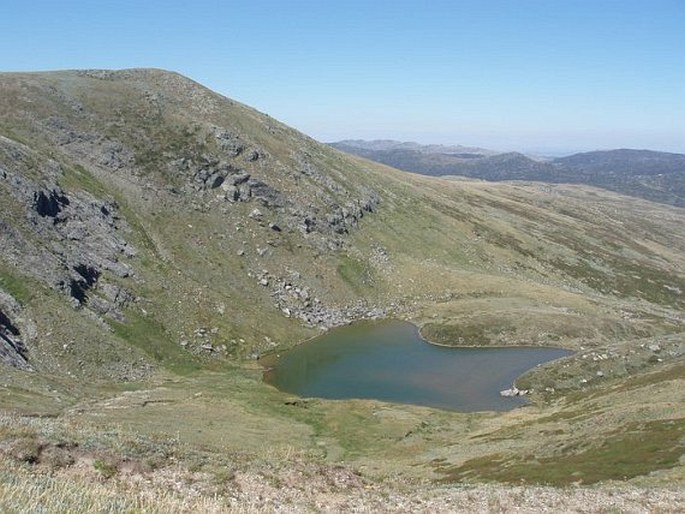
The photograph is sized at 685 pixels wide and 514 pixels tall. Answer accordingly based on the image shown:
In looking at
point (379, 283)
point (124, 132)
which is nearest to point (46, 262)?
point (124, 132)

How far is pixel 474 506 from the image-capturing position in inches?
1257

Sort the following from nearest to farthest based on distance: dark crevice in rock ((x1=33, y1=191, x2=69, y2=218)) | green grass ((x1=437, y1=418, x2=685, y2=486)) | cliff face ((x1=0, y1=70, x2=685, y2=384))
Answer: green grass ((x1=437, y1=418, x2=685, y2=486)) < cliff face ((x1=0, y1=70, x2=685, y2=384)) < dark crevice in rock ((x1=33, y1=191, x2=69, y2=218))

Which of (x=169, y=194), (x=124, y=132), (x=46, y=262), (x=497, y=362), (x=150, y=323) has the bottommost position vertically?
(x=497, y=362)

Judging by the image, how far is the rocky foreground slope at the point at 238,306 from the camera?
188 ft

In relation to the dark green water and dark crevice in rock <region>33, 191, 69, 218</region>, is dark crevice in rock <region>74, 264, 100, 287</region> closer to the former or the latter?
dark crevice in rock <region>33, 191, 69, 218</region>

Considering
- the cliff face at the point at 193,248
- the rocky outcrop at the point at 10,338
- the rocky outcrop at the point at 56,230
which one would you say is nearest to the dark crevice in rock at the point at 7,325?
the rocky outcrop at the point at 10,338

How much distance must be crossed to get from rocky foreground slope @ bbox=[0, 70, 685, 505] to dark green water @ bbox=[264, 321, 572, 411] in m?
5.46

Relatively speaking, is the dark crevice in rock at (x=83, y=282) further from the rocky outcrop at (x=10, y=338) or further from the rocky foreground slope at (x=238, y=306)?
the rocky outcrop at (x=10, y=338)

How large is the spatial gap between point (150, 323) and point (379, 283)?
67307mm

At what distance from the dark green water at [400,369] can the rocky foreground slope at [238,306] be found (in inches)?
215

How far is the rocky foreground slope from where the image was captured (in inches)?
2258

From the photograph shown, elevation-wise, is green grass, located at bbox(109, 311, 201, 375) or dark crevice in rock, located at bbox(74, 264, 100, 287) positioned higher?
dark crevice in rock, located at bbox(74, 264, 100, 287)

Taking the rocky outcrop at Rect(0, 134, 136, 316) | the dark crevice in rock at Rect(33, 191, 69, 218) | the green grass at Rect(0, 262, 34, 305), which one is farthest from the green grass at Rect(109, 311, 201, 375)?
the dark crevice in rock at Rect(33, 191, 69, 218)

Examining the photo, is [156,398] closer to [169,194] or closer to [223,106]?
[169,194]
